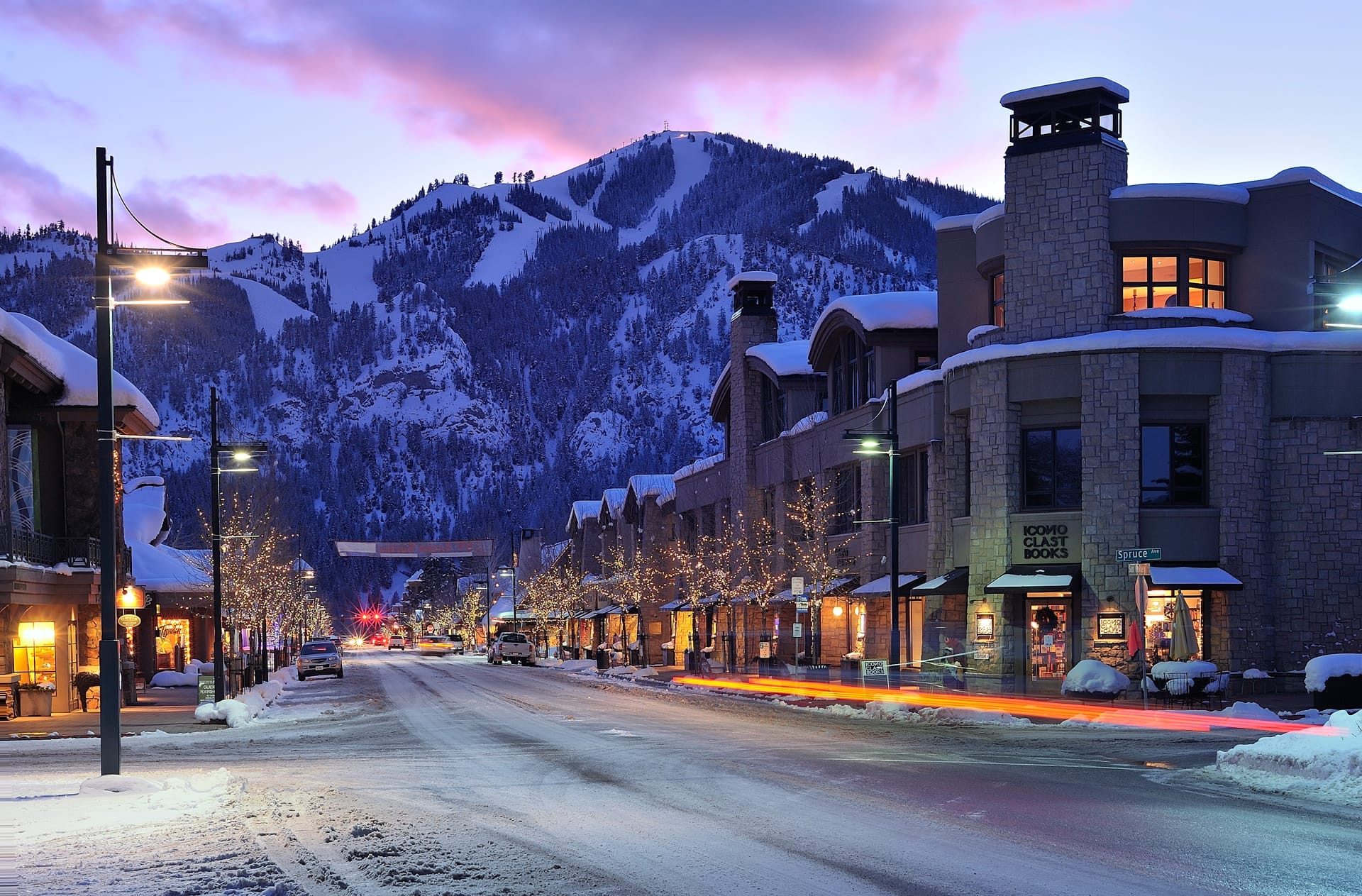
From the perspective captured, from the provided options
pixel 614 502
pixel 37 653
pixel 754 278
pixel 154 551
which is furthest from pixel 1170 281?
pixel 614 502

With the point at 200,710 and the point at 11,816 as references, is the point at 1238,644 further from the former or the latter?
the point at 11,816

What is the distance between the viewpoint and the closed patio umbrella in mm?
32469

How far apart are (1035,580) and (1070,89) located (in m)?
14.0

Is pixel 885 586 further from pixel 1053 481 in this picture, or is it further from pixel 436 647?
pixel 436 647

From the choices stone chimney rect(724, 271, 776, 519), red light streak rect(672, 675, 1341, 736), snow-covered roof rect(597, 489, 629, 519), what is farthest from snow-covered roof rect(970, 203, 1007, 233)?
snow-covered roof rect(597, 489, 629, 519)

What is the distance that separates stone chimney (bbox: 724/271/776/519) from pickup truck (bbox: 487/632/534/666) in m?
21.1

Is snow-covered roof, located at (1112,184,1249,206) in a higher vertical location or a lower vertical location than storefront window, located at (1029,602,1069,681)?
higher

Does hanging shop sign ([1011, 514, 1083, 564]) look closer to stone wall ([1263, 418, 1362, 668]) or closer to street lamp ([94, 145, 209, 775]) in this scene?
stone wall ([1263, 418, 1362, 668])

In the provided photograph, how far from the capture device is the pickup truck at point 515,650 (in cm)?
8188

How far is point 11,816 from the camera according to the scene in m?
13.2

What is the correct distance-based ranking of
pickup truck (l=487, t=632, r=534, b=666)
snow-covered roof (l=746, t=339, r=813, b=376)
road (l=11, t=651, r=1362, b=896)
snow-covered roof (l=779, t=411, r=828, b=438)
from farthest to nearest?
pickup truck (l=487, t=632, r=534, b=666)
snow-covered roof (l=746, t=339, r=813, b=376)
snow-covered roof (l=779, t=411, r=828, b=438)
road (l=11, t=651, r=1362, b=896)

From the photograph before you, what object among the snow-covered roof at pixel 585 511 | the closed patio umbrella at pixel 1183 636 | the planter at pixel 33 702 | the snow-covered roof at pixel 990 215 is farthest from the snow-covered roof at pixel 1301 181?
the snow-covered roof at pixel 585 511

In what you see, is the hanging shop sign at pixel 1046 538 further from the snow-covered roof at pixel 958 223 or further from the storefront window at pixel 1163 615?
the snow-covered roof at pixel 958 223

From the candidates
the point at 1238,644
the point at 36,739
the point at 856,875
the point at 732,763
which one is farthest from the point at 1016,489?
the point at 856,875
